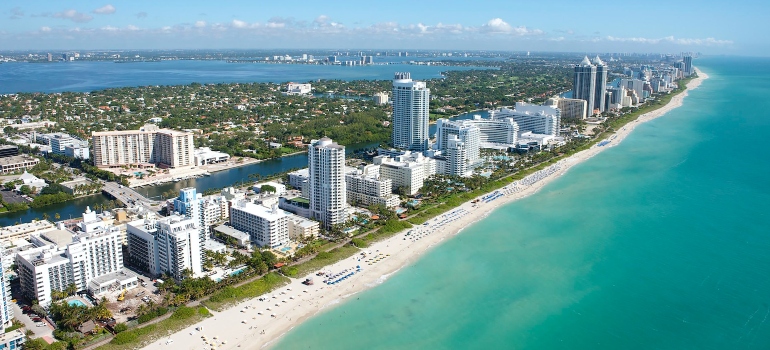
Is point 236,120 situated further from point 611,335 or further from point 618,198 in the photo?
point 611,335

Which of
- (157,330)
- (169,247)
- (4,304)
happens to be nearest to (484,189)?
(169,247)

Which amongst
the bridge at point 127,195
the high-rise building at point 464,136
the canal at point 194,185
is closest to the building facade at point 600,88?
the high-rise building at point 464,136

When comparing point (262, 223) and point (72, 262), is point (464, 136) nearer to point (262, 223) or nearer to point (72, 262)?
point (262, 223)

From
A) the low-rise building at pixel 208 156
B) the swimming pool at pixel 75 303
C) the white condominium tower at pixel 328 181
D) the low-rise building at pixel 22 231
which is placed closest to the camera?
the swimming pool at pixel 75 303

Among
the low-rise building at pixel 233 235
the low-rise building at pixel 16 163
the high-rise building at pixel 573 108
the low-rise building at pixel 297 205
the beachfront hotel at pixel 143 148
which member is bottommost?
the low-rise building at pixel 233 235

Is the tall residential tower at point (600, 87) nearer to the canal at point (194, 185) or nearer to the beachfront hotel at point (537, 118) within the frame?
the beachfront hotel at point (537, 118)
